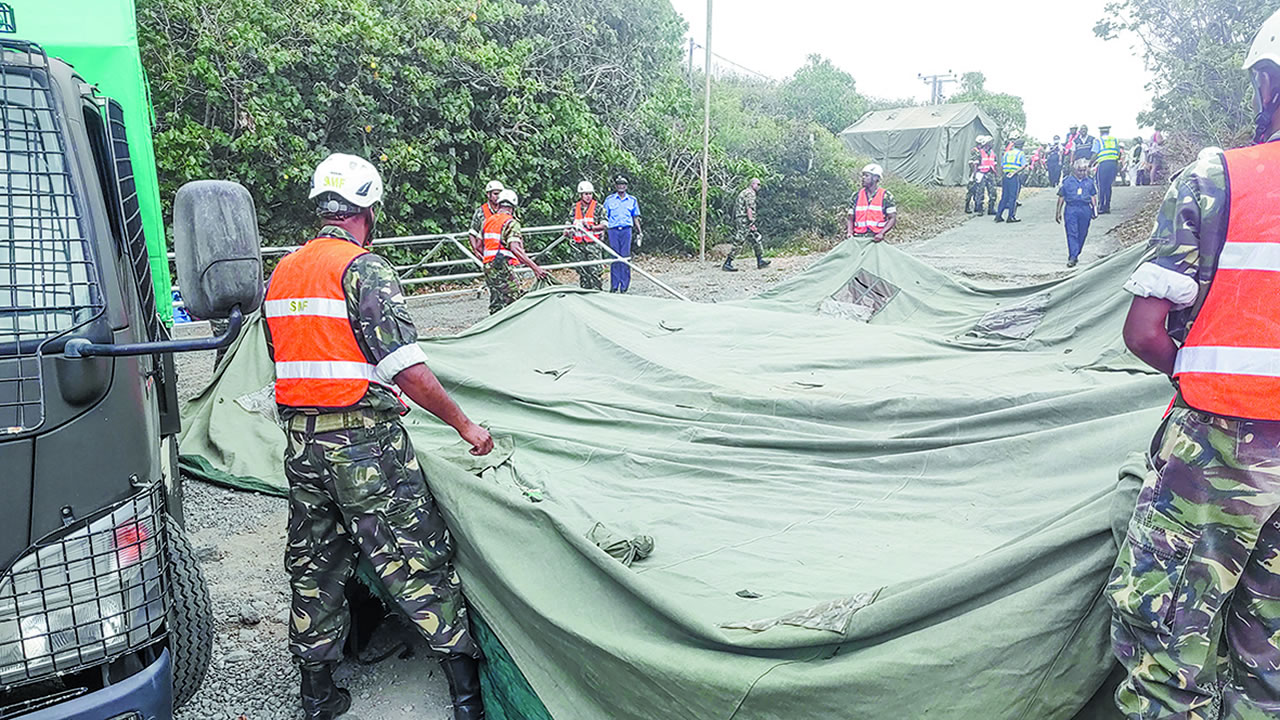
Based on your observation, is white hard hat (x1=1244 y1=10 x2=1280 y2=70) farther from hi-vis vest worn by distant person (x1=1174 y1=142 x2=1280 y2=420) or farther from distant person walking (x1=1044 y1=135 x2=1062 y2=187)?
distant person walking (x1=1044 y1=135 x2=1062 y2=187)

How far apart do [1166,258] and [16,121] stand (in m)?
2.94

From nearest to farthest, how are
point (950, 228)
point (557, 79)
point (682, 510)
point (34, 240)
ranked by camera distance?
point (34, 240) < point (682, 510) < point (557, 79) < point (950, 228)

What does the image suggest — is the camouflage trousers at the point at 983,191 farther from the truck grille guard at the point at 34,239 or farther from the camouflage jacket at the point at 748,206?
the truck grille guard at the point at 34,239

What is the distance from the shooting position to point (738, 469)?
Result: 11.7 ft

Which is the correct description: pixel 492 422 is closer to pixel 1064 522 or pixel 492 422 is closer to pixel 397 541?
pixel 397 541

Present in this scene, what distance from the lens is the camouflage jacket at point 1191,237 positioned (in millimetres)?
1932

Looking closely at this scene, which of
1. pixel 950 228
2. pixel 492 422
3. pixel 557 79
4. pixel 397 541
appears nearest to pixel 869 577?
pixel 397 541

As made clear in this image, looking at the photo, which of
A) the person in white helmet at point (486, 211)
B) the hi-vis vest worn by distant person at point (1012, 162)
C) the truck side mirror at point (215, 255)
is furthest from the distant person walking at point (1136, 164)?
the truck side mirror at point (215, 255)

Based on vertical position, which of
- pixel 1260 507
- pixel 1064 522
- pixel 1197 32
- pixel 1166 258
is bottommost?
pixel 1064 522

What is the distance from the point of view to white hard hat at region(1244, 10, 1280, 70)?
6.39 feet

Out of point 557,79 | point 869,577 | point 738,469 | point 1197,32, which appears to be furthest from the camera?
point 1197,32

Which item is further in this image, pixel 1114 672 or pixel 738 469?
pixel 738 469

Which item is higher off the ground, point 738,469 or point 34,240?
point 34,240

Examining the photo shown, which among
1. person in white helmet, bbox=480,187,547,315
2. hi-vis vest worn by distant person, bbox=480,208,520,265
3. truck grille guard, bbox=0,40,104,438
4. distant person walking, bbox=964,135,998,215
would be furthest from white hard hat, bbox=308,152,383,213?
distant person walking, bbox=964,135,998,215
